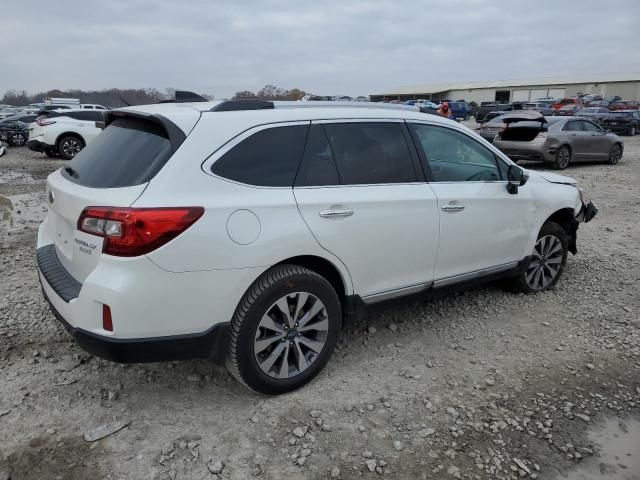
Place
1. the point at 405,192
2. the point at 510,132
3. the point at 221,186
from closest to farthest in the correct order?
the point at 221,186, the point at 405,192, the point at 510,132

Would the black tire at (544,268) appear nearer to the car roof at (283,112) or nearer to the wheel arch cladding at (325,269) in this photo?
the car roof at (283,112)

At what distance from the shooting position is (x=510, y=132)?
1398cm

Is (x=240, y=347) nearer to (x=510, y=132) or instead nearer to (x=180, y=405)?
(x=180, y=405)

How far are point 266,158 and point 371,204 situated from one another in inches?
29.7

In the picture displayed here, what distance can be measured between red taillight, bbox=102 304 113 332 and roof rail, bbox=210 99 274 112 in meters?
1.24

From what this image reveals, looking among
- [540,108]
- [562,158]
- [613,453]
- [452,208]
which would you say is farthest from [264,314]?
[540,108]

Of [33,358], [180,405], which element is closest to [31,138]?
[33,358]

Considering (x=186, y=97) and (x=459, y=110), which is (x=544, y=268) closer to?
(x=186, y=97)

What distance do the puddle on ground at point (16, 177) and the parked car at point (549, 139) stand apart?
1196 centimetres

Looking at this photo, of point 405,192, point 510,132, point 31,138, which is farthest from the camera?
point 31,138

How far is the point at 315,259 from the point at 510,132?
12536mm

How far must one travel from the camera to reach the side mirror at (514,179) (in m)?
4.18

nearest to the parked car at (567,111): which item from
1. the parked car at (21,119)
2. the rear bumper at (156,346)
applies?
the parked car at (21,119)

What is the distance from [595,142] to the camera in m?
14.9
